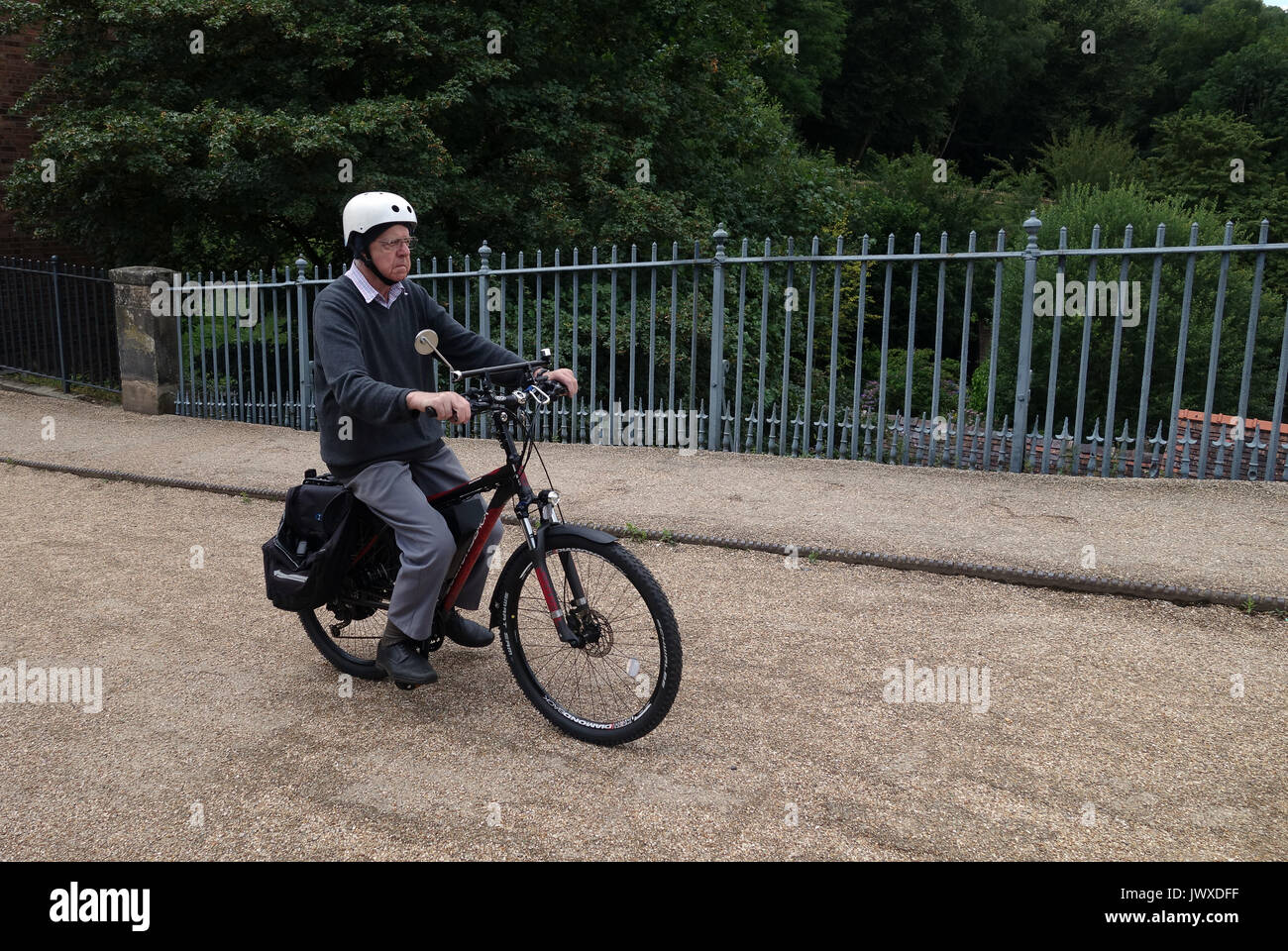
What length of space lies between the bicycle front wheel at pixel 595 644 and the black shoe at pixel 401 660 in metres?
0.36

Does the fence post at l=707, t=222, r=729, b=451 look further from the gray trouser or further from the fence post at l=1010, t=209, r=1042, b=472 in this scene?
the gray trouser

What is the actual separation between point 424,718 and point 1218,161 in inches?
1798

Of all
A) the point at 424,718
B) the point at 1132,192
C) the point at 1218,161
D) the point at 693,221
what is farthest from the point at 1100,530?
the point at 1218,161

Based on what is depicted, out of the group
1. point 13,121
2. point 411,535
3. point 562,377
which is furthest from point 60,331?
point 562,377

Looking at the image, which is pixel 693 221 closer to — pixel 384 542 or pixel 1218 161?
pixel 384 542

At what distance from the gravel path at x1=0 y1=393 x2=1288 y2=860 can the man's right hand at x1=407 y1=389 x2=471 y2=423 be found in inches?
47.2

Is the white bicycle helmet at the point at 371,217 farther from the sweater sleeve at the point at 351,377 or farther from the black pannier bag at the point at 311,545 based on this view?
the black pannier bag at the point at 311,545

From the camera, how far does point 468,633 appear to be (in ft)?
15.6

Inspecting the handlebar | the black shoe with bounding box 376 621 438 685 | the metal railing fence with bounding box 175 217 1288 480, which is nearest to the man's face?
the handlebar

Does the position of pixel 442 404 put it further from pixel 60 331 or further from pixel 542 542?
pixel 60 331

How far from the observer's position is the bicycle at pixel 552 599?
3.93 metres

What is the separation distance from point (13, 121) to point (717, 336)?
44.7ft

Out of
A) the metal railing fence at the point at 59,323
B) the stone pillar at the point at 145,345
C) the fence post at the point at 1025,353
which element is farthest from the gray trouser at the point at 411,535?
the metal railing fence at the point at 59,323

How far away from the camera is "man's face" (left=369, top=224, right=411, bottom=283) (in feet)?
13.6
